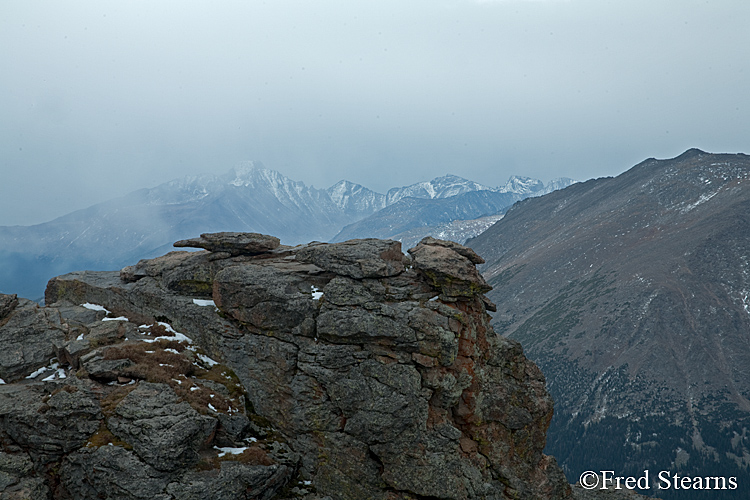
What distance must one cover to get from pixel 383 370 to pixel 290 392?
7.72 metres

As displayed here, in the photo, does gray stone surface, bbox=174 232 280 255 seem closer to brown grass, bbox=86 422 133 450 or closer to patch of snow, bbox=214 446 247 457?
brown grass, bbox=86 422 133 450

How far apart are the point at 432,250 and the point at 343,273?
8.22 metres

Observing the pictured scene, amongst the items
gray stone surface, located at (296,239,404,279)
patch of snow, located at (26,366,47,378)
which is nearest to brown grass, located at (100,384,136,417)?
patch of snow, located at (26,366,47,378)

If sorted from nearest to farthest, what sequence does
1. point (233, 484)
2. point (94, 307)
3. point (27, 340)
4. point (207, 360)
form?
point (233, 484) → point (27, 340) → point (207, 360) → point (94, 307)

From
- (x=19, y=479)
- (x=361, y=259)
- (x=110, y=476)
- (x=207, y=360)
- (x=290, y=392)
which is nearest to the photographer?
(x=19, y=479)

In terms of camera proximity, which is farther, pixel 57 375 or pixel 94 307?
pixel 94 307

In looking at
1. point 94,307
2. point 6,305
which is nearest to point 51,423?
point 6,305

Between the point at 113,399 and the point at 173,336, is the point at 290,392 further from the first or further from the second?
the point at 173,336

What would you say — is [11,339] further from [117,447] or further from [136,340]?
[117,447]

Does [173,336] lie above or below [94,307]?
below

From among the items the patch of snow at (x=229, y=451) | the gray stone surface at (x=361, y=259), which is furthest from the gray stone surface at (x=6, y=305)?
the gray stone surface at (x=361, y=259)

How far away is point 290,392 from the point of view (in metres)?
35.5

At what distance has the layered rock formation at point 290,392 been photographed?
94.4 ft

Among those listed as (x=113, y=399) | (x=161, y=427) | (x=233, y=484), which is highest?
(x=113, y=399)
